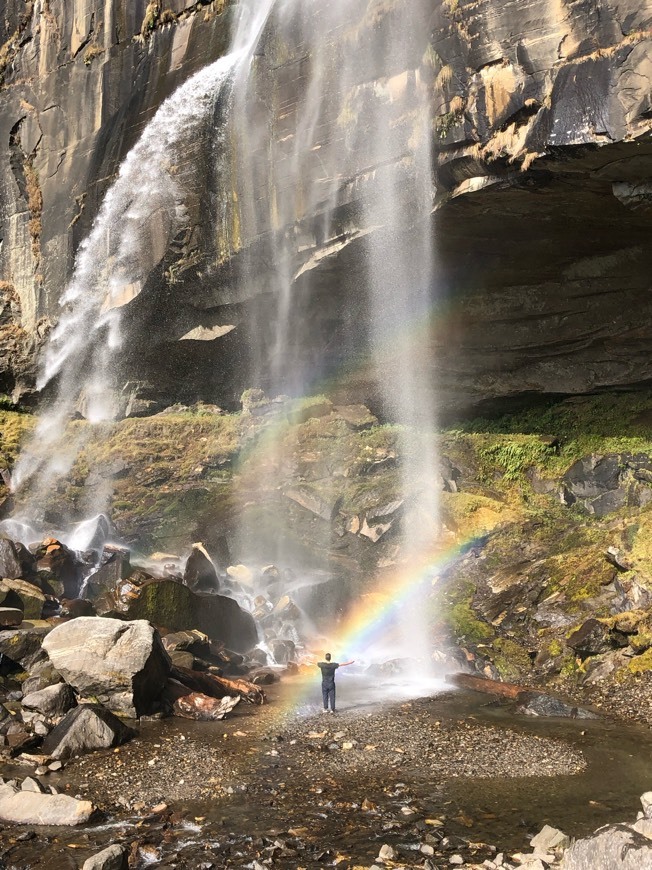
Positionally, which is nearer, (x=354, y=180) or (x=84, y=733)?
(x=84, y=733)

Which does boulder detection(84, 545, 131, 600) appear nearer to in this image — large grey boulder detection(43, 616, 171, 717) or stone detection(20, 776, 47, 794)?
large grey boulder detection(43, 616, 171, 717)

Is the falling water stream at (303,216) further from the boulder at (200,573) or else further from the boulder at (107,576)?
the boulder at (107,576)

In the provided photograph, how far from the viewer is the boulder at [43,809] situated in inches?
279

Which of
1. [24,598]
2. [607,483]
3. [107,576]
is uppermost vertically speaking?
[607,483]

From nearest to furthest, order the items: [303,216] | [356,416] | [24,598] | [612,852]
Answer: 1. [612,852]
2. [24,598]
3. [303,216]
4. [356,416]

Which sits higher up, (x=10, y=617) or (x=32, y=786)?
(x=10, y=617)

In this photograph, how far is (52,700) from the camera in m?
10.1

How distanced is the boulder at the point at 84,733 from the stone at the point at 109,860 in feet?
9.47

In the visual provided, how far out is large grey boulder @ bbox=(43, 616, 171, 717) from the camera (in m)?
10.3

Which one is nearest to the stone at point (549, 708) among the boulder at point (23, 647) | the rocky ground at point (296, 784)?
the rocky ground at point (296, 784)

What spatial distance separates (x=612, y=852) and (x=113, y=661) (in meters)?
6.96

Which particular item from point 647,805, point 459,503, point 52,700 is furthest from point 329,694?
point 459,503

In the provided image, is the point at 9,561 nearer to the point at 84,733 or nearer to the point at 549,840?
the point at 84,733

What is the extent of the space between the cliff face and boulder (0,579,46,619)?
10.0 meters
